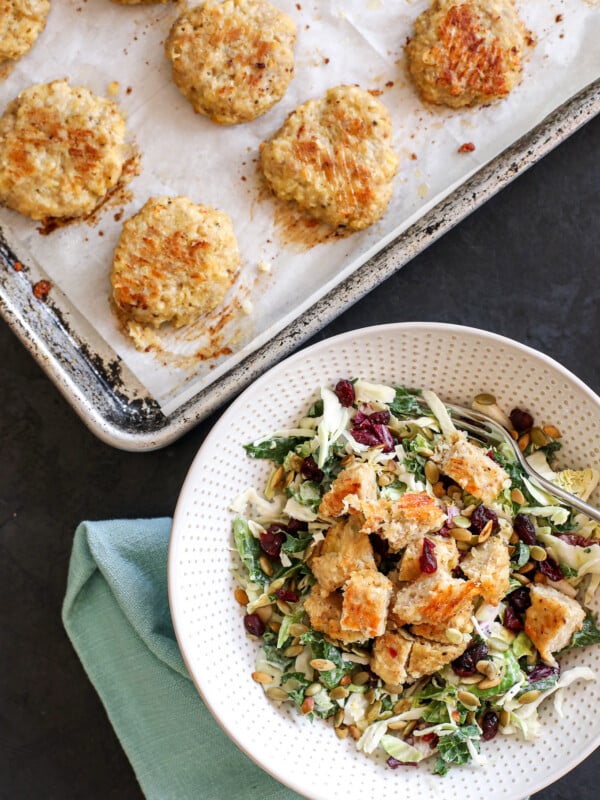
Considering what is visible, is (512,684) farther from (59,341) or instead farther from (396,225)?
(59,341)

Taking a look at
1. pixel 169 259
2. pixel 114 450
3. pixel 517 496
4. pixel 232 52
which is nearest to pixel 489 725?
pixel 517 496

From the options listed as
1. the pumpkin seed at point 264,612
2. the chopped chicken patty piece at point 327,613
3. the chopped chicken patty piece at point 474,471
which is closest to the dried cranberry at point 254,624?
the pumpkin seed at point 264,612

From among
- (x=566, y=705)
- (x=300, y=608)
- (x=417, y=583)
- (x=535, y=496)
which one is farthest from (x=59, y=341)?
(x=566, y=705)

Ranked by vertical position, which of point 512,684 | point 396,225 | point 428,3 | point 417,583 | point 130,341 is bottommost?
point 512,684

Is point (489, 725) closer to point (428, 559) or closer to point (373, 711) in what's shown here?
point (373, 711)

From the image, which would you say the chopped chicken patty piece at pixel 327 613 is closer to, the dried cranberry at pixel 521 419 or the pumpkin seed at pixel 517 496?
the pumpkin seed at pixel 517 496
